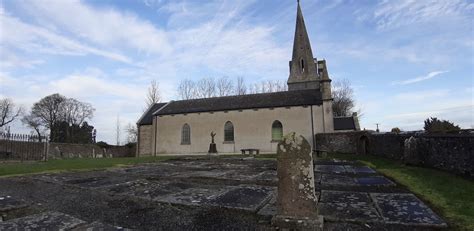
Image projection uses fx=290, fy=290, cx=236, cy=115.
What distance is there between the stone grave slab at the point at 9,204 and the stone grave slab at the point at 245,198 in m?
3.21

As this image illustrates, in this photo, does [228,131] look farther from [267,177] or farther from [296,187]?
[296,187]

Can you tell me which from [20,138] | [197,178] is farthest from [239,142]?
[197,178]

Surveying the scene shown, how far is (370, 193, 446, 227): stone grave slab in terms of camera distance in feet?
13.1

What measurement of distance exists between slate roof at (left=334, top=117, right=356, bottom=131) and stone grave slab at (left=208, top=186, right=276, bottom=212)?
27.5 meters

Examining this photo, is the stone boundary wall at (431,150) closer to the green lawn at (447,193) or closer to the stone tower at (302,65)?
the green lawn at (447,193)

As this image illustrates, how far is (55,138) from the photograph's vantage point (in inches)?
1885

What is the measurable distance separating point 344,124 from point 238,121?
39.4 ft

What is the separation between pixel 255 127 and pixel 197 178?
21492 mm

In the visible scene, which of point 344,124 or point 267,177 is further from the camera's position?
point 344,124

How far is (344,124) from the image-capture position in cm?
3234

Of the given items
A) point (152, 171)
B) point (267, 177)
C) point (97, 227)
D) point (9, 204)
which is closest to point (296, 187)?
point (97, 227)

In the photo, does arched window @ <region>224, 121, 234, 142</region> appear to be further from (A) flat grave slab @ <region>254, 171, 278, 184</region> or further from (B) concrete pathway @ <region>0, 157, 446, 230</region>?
(B) concrete pathway @ <region>0, 157, 446, 230</region>

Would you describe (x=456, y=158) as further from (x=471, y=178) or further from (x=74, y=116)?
(x=74, y=116)

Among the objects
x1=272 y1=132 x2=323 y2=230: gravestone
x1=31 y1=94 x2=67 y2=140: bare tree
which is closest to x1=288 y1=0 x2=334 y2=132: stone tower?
x1=272 y1=132 x2=323 y2=230: gravestone
